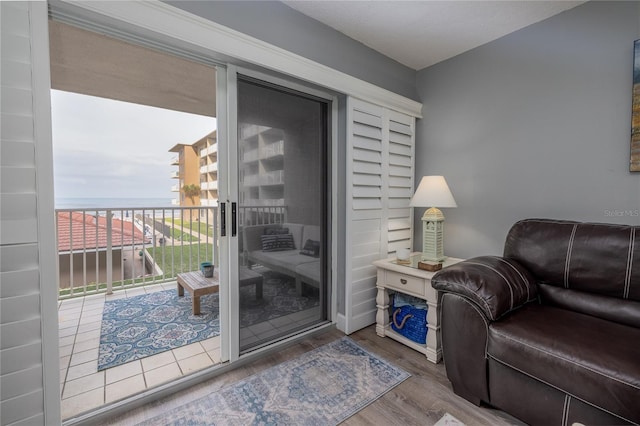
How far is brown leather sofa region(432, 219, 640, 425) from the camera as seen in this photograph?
1090 millimetres

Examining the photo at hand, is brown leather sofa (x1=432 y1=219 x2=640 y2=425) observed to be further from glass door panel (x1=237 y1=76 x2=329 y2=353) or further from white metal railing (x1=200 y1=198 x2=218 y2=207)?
white metal railing (x1=200 y1=198 x2=218 y2=207)

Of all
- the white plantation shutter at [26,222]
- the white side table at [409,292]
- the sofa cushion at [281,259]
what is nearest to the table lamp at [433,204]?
the white side table at [409,292]

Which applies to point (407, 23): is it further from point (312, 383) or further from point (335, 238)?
point (312, 383)

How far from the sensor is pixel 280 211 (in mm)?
2066

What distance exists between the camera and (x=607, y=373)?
40.8 inches

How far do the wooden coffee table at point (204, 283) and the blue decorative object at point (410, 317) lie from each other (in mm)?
1119

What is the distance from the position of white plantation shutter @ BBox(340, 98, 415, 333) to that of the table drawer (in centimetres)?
24

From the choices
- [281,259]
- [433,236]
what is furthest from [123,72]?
[433,236]

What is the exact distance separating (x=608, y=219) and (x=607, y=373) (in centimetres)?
121

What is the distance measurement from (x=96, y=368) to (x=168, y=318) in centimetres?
79

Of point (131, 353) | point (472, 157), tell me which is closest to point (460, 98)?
point (472, 157)

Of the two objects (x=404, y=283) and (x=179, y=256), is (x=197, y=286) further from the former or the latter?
(x=404, y=283)

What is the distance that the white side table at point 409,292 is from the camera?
1.94 m

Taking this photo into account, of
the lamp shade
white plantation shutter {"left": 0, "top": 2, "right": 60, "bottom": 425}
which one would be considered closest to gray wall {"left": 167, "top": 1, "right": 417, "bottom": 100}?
white plantation shutter {"left": 0, "top": 2, "right": 60, "bottom": 425}
